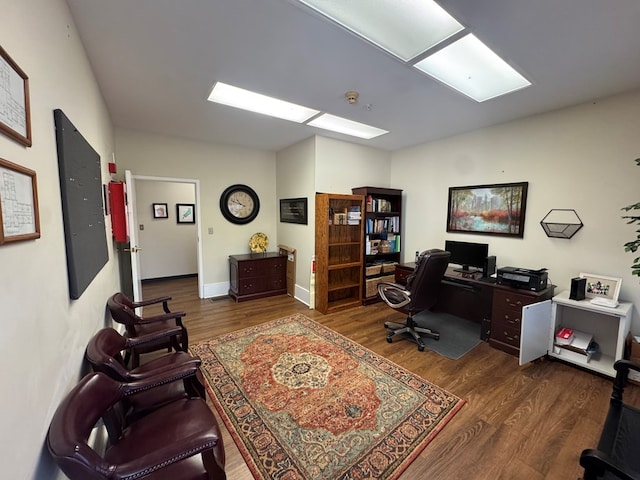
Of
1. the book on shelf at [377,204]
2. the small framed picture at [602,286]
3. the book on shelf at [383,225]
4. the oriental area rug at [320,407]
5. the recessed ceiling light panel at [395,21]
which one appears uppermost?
the recessed ceiling light panel at [395,21]

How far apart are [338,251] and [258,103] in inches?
96.1

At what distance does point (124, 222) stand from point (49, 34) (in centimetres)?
207

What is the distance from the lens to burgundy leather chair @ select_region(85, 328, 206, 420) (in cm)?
135

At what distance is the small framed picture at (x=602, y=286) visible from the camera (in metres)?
2.48

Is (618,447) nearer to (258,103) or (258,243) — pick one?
(258,103)

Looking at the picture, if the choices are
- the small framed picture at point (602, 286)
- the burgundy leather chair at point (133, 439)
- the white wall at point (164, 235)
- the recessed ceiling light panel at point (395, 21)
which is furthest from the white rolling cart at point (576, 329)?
the white wall at point (164, 235)

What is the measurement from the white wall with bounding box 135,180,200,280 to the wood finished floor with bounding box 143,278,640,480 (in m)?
2.82

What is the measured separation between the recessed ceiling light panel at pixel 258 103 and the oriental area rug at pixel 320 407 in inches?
106

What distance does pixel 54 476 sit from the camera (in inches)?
38.3

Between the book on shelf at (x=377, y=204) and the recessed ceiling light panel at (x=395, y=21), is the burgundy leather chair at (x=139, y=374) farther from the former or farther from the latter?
the book on shelf at (x=377, y=204)

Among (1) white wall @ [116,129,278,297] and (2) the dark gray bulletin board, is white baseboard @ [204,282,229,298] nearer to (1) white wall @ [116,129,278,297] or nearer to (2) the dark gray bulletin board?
(1) white wall @ [116,129,278,297]

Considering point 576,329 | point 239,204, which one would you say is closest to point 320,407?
point 576,329

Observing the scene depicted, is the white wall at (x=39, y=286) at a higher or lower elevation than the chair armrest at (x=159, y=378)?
higher

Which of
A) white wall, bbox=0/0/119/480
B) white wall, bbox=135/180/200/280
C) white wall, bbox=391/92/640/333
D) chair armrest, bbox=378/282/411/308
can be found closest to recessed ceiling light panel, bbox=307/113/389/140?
white wall, bbox=391/92/640/333
